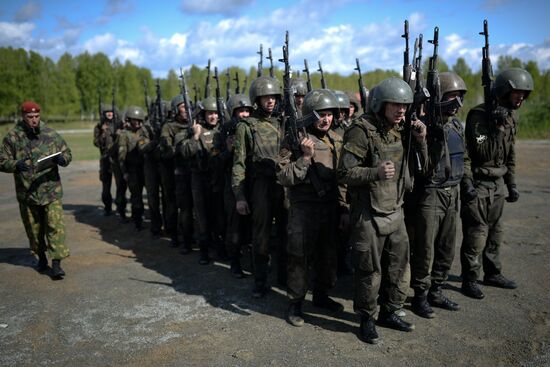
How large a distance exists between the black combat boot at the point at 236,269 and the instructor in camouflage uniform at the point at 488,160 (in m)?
2.90

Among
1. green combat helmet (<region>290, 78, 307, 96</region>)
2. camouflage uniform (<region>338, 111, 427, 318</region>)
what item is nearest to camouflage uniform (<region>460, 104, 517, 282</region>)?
camouflage uniform (<region>338, 111, 427, 318</region>)

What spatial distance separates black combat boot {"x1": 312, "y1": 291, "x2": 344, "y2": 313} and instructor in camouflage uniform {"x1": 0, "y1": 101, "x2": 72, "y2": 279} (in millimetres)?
3716

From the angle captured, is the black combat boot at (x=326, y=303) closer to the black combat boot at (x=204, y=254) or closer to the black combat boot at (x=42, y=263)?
the black combat boot at (x=204, y=254)

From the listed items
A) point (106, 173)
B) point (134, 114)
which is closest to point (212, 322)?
point (134, 114)

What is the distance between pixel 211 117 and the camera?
7.36 metres

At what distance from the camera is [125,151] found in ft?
30.7

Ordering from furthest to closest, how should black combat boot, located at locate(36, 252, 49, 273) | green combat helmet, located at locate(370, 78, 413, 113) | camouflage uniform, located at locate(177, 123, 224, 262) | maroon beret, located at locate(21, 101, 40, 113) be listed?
camouflage uniform, located at locate(177, 123, 224, 262), black combat boot, located at locate(36, 252, 49, 273), maroon beret, located at locate(21, 101, 40, 113), green combat helmet, located at locate(370, 78, 413, 113)

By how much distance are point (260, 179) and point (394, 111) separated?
196cm

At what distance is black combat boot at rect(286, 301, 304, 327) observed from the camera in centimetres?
463

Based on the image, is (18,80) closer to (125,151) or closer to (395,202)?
(125,151)

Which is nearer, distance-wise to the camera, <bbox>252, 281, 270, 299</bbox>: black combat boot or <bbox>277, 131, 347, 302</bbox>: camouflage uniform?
<bbox>277, 131, 347, 302</bbox>: camouflage uniform

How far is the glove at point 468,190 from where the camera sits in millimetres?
5156

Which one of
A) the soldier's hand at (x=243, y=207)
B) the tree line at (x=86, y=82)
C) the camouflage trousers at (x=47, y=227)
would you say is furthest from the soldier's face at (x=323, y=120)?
the tree line at (x=86, y=82)

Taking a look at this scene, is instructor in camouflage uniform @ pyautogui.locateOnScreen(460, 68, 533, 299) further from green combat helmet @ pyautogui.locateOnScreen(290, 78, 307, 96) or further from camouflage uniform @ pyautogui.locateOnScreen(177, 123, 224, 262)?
camouflage uniform @ pyautogui.locateOnScreen(177, 123, 224, 262)
